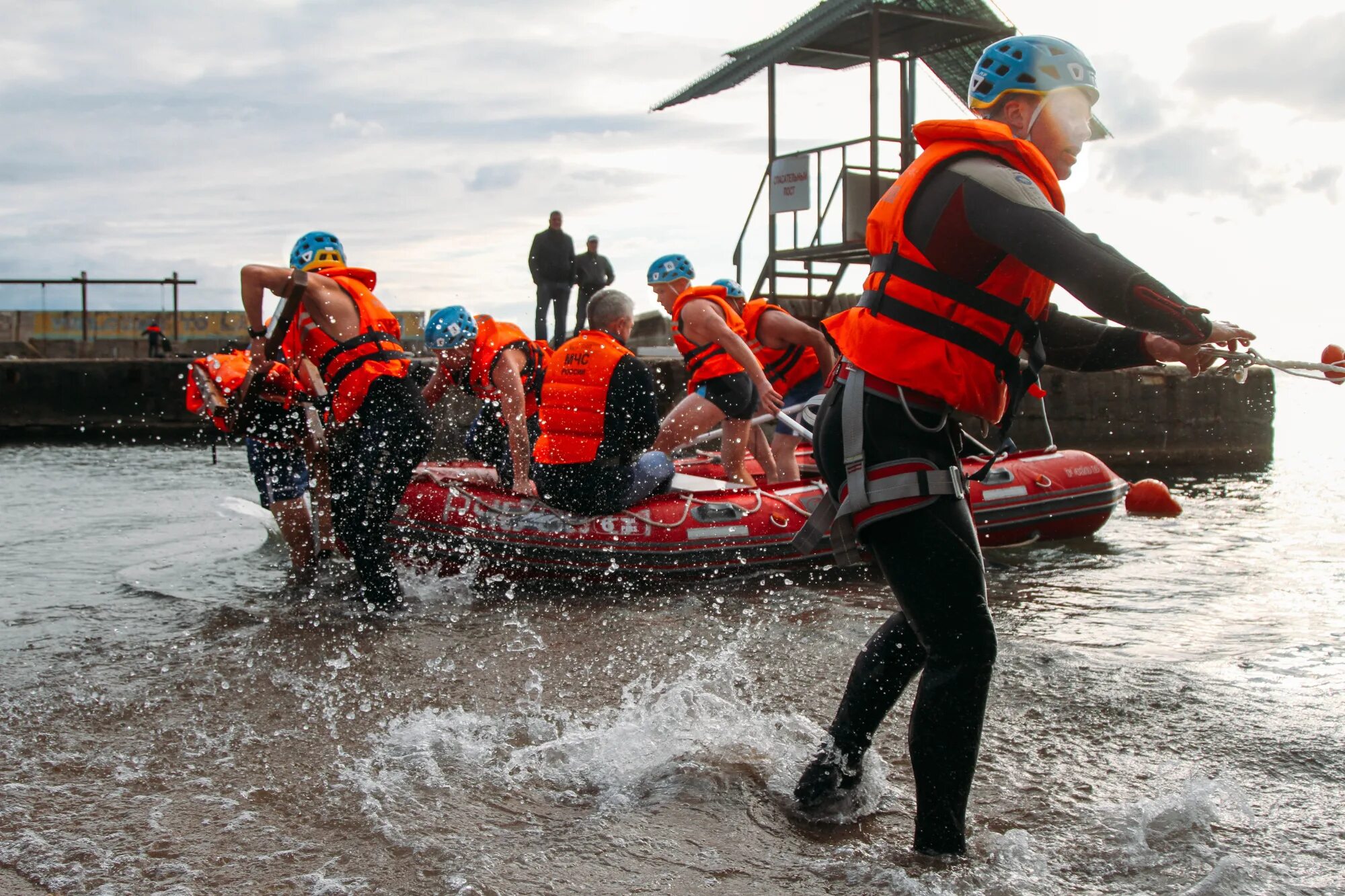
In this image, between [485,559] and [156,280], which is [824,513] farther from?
[156,280]

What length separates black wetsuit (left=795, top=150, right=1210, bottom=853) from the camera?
239 cm

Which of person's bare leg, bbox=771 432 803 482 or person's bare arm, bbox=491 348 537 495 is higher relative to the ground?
person's bare arm, bbox=491 348 537 495

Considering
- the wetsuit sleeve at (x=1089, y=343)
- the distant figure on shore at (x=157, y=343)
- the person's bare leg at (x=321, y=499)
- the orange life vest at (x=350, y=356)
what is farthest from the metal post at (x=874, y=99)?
the distant figure on shore at (x=157, y=343)

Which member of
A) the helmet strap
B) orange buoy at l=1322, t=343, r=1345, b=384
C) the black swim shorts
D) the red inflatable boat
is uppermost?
the helmet strap

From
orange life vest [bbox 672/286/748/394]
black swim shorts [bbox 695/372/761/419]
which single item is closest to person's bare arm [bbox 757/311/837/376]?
orange life vest [bbox 672/286/748/394]

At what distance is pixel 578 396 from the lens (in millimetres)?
6301

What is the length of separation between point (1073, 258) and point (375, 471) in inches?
164

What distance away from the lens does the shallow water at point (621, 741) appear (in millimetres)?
2939

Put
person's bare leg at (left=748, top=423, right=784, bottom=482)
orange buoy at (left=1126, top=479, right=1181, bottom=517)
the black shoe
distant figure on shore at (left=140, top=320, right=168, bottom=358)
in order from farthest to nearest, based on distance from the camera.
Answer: distant figure on shore at (left=140, top=320, right=168, bottom=358) < orange buoy at (left=1126, top=479, right=1181, bottom=517) < person's bare leg at (left=748, top=423, right=784, bottom=482) < the black shoe

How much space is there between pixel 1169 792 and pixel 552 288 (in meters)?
12.8

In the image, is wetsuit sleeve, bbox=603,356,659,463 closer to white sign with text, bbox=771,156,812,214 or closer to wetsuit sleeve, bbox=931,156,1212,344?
wetsuit sleeve, bbox=931,156,1212,344

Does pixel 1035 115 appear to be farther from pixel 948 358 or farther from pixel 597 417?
pixel 597 417

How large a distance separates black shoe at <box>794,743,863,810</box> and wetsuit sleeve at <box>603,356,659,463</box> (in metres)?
3.19

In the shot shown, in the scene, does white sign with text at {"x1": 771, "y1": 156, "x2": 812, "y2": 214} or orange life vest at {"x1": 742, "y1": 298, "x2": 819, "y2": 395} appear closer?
orange life vest at {"x1": 742, "y1": 298, "x2": 819, "y2": 395}
